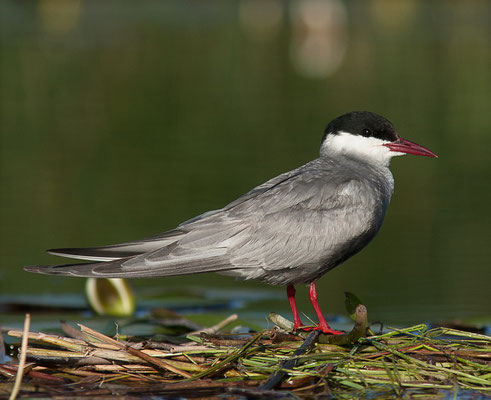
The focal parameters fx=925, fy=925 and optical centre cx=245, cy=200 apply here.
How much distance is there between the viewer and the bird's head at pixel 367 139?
21.5 ft

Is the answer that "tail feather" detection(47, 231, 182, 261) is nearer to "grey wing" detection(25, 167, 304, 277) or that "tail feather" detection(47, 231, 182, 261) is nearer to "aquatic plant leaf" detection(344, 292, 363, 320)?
"grey wing" detection(25, 167, 304, 277)

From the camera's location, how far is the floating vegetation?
484 centimetres

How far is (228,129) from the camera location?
1639 cm

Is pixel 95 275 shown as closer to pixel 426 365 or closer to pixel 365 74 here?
pixel 426 365

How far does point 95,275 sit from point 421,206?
255 inches

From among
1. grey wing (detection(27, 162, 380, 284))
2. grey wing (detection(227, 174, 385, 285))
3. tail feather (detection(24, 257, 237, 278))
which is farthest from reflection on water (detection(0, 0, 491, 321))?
tail feather (detection(24, 257, 237, 278))

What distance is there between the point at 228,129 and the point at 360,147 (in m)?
9.91

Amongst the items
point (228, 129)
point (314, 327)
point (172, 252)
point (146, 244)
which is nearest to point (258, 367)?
point (314, 327)

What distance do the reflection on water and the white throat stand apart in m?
1.31

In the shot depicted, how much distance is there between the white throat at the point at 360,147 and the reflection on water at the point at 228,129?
1.31 meters

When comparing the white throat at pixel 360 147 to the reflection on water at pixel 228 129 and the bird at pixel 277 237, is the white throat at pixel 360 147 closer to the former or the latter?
the bird at pixel 277 237

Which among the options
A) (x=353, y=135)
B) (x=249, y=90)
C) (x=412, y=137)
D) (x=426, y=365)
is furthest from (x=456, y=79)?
(x=426, y=365)

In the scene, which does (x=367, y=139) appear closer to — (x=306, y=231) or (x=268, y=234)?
(x=306, y=231)

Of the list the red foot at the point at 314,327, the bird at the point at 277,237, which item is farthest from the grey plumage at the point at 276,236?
the red foot at the point at 314,327
